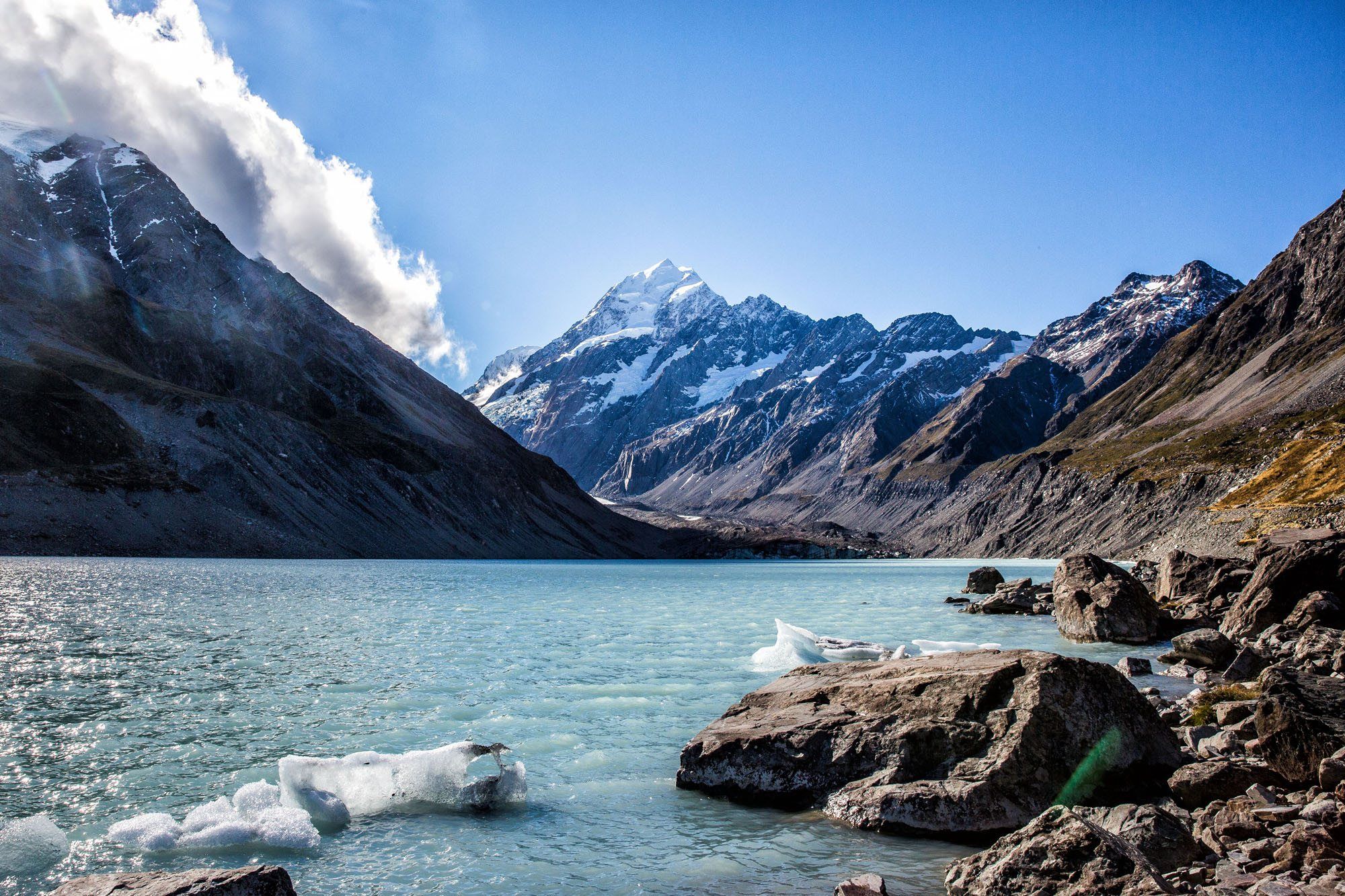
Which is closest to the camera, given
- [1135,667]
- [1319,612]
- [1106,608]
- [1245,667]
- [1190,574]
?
[1245,667]

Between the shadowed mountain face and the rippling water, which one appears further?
the shadowed mountain face

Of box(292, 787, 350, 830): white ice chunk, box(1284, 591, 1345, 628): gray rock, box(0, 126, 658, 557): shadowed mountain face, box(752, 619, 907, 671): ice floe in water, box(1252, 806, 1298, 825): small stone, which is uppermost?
box(0, 126, 658, 557): shadowed mountain face

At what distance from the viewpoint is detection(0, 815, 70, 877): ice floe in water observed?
1279 cm

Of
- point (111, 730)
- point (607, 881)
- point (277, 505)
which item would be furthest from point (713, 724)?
point (277, 505)

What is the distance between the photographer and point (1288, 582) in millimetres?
33844

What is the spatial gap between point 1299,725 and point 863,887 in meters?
8.29

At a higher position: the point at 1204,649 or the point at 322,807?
the point at 1204,649

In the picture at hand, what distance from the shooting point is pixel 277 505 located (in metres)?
149

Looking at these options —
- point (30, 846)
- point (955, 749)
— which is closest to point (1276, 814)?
point (955, 749)

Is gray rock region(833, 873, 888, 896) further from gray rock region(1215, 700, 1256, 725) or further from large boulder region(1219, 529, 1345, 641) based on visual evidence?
large boulder region(1219, 529, 1345, 641)

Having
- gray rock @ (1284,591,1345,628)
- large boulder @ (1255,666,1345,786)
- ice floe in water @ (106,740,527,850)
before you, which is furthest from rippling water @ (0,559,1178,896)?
gray rock @ (1284,591,1345,628)

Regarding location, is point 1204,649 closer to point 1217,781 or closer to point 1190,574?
point 1217,781

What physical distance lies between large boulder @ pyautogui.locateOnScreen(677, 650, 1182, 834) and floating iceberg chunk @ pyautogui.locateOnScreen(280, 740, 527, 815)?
3708mm

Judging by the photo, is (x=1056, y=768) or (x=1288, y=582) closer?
(x=1056, y=768)
